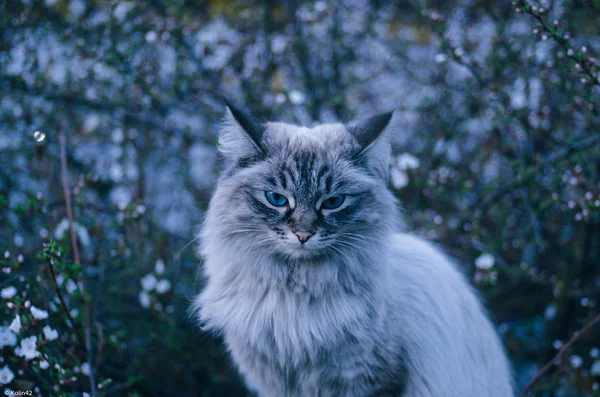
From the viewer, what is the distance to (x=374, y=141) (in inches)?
89.8

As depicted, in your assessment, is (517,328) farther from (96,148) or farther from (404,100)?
(96,148)

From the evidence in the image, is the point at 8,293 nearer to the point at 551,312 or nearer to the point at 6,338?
the point at 6,338

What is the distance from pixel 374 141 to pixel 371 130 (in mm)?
56

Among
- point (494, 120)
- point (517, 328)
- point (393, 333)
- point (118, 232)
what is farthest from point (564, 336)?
point (118, 232)

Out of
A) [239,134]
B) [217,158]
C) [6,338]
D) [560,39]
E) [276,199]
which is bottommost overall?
[6,338]

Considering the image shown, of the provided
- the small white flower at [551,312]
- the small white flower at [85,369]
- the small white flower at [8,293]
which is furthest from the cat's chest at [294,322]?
the small white flower at [551,312]

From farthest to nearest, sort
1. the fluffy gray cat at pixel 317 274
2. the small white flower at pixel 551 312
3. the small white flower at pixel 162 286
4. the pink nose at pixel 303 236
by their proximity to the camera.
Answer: the small white flower at pixel 551 312, the small white flower at pixel 162 286, the fluffy gray cat at pixel 317 274, the pink nose at pixel 303 236

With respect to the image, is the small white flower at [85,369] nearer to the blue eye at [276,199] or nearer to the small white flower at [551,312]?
the blue eye at [276,199]

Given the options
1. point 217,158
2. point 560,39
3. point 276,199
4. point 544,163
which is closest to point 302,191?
point 276,199

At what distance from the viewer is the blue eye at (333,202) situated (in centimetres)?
221

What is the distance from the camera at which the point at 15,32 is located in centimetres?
345

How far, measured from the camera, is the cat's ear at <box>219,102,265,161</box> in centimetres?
219

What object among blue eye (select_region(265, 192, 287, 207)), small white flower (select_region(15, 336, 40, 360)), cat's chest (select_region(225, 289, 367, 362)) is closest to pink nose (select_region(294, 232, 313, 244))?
blue eye (select_region(265, 192, 287, 207))

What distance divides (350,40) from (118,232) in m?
2.64
